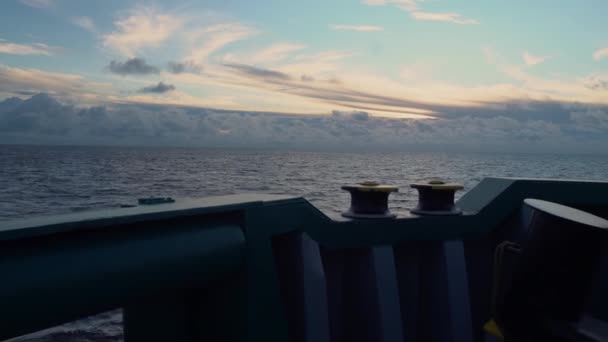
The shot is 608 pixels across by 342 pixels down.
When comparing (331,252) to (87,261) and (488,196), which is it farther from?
(87,261)

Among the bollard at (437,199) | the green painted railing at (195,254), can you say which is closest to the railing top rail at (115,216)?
the green painted railing at (195,254)

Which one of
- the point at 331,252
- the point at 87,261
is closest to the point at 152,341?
the point at 87,261

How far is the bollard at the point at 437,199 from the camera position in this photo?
7.07 metres

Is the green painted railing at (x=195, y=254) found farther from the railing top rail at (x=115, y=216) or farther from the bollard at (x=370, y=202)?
the bollard at (x=370, y=202)

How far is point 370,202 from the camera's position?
671 cm

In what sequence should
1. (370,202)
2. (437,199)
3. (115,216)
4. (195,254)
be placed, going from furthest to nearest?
1. (437,199)
2. (370,202)
3. (195,254)
4. (115,216)

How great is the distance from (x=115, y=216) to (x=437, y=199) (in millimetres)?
4729

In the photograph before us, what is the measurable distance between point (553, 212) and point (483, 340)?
3.46 m

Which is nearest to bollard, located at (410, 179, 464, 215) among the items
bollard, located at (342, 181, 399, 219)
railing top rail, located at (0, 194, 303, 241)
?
bollard, located at (342, 181, 399, 219)

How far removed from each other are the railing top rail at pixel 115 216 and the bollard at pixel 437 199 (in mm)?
2807

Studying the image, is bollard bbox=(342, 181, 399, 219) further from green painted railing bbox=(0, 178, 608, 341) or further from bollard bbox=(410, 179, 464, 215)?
bollard bbox=(410, 179, 464, 215)

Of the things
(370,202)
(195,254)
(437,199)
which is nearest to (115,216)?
(195,254)

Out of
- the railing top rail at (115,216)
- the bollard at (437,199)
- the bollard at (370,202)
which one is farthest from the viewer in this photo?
the bollard at (437,199)

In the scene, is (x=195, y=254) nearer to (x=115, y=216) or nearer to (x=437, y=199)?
(x=115, y=216)
